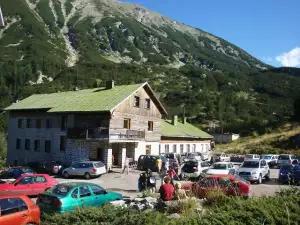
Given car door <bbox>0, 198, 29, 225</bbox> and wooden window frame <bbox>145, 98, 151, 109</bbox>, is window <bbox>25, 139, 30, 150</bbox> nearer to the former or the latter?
wooden window frame <bbox>145, 98, 151, 109</bbox>

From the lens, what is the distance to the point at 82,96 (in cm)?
3928

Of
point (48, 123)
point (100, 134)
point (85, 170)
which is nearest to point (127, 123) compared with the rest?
point (100, 134)

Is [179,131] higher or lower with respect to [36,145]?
higher

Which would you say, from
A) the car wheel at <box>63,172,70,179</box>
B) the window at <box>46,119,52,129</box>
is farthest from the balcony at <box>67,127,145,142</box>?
the window at <box>46,119,52,129</box>

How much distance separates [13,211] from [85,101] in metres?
26.7

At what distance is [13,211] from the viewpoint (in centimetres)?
1055

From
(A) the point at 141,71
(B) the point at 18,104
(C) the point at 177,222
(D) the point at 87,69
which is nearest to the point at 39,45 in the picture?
(D) the point at 87,69

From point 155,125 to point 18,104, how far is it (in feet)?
56.5

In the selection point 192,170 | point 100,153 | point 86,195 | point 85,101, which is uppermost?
point 85,101

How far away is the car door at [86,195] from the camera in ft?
44.5

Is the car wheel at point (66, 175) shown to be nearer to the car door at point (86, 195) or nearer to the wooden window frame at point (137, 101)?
the wooden window frame at point (137, 101)

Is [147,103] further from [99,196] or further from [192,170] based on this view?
[99,196]

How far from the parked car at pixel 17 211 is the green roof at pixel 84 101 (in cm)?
2179

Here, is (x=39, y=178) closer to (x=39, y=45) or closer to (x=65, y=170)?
(x=65, y=170)
